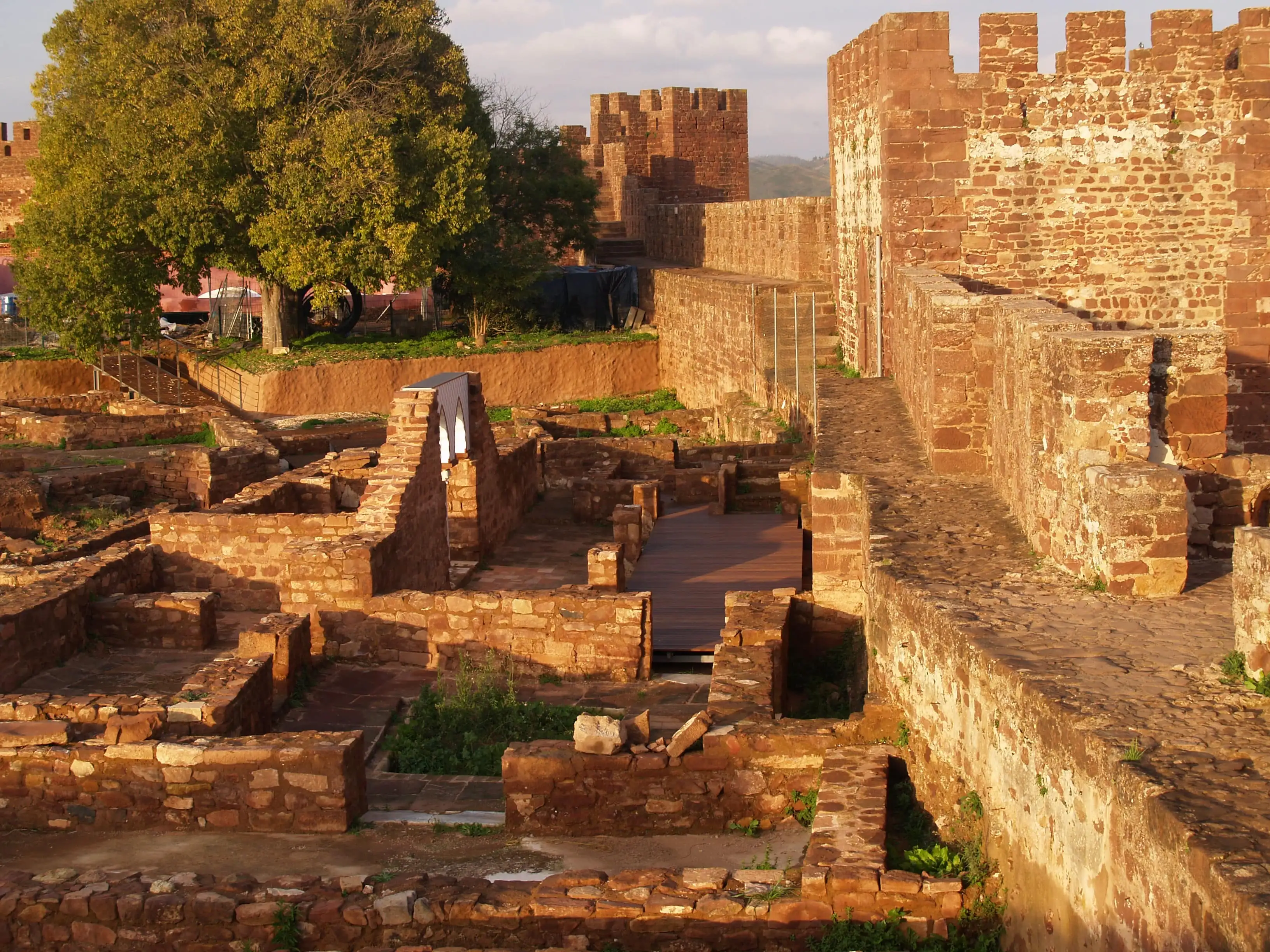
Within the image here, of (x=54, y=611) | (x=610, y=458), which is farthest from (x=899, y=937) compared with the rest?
(x=610, y=458)

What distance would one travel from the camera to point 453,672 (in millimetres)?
9992

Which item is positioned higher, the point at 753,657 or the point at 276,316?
the point at 276,316

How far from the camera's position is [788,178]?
130m

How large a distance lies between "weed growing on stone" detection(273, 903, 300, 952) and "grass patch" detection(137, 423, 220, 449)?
52.1 feet

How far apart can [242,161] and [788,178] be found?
10788 centimetres

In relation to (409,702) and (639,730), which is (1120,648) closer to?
(639,730)

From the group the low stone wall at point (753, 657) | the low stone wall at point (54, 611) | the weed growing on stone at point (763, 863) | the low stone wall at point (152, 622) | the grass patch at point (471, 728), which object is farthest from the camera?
the low stone wall at point (152, 622)

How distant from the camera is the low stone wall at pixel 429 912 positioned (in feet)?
18.5

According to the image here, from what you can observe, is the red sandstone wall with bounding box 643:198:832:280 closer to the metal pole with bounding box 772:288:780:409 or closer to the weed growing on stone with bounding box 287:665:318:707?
the metal pole with bounding box 772:288:780:409

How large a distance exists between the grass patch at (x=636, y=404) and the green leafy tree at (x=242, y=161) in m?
4.00

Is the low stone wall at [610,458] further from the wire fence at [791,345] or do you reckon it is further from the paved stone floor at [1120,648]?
the paved stone floor at [1120,648]

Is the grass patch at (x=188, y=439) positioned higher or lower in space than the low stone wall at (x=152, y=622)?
higher

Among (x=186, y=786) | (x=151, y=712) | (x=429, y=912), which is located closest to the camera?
(x=429, y=912)

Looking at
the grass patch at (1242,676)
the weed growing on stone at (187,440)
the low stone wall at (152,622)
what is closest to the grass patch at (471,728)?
the low stone wall at (152,622)
